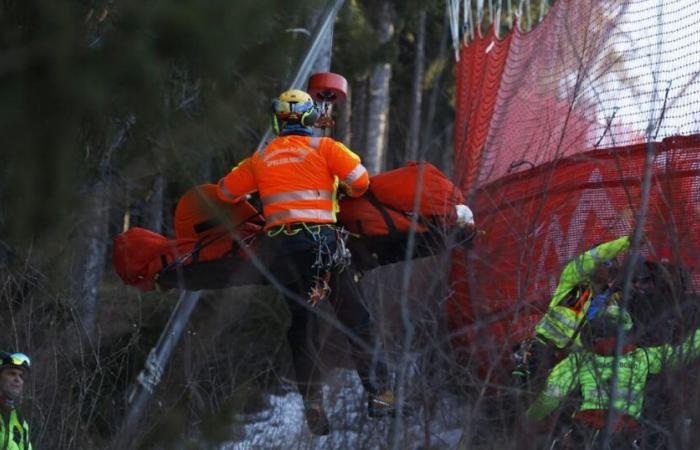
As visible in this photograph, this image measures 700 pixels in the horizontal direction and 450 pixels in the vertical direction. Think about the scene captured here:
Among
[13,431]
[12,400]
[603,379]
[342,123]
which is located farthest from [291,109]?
[342,123]

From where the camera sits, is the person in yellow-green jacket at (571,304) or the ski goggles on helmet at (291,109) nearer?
the person in yellow-green jacket at (571,304)

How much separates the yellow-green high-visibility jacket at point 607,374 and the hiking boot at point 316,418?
4.32ft

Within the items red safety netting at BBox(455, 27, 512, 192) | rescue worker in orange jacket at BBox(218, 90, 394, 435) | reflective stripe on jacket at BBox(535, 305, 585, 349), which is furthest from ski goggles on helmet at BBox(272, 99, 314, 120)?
red safety netting at BBox(455, 27, 512, 192)

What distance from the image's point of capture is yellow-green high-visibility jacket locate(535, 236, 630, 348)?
5.45 meters

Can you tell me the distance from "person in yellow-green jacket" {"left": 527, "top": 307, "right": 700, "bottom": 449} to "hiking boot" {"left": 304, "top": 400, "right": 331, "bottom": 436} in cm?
131

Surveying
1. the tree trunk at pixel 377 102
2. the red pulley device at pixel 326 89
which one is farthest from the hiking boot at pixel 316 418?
the tree trunk at pixel 377 102

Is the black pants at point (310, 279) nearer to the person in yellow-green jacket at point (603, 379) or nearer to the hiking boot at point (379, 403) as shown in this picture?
the hiking boot at point (379, 403)

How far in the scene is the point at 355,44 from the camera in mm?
14133

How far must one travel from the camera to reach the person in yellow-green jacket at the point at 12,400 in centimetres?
599

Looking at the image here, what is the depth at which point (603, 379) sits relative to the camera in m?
5.10

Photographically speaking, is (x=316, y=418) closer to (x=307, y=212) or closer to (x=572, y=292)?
(x=307, y=212)

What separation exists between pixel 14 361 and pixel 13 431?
1.20 feet

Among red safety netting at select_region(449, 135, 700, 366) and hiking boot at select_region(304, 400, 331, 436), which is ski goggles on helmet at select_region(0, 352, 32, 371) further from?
red safety netting at select_region(449, 135, 700, 366)

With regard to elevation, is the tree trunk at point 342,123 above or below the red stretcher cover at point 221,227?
below
